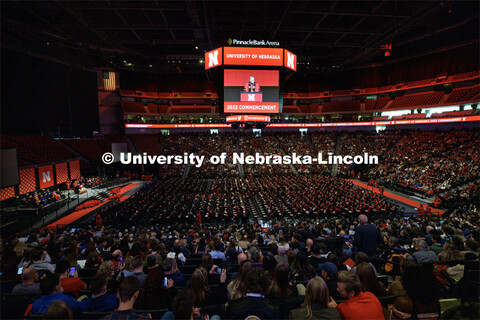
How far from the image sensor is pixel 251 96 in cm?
1386

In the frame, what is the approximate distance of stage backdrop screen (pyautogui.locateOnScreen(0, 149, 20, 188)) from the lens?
48.9 ft

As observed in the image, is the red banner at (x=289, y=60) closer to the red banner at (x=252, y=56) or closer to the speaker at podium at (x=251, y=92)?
the red banner at (x=252, y=56)

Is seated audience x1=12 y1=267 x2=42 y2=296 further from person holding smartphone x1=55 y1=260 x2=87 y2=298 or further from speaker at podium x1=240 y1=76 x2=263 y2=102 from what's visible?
speaker at podium x1=240 y1=76 x2=263 y2=102

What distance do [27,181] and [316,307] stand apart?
23162mm

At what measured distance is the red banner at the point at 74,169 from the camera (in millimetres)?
22953

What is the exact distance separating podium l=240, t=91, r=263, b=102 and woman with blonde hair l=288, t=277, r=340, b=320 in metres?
12.4

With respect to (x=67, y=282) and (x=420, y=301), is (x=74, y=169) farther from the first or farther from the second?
(x=420, y=301)

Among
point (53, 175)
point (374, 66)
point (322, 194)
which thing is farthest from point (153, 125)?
point (374, 66)

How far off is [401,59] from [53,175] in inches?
1836

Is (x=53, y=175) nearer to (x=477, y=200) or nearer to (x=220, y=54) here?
(x=220, y=54)

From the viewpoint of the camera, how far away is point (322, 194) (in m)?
16.9

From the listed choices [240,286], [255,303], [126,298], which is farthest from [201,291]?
[126,298]

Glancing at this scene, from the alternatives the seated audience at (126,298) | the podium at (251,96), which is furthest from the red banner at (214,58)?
the seated audience at (126,298)

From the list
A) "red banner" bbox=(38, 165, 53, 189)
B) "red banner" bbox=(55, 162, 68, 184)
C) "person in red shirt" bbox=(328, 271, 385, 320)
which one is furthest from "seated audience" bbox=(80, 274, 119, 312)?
"red banner" bbox=(55, 162, 68, 184)
